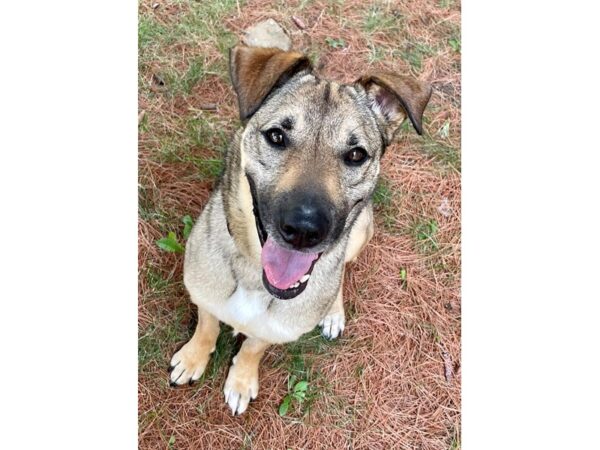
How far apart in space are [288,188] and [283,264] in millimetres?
579

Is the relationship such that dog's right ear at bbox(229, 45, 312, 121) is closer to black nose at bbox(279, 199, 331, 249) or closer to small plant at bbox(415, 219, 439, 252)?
black nose at bbox(279, 199, 331, 249)

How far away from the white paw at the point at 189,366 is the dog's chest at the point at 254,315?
769 millimetres

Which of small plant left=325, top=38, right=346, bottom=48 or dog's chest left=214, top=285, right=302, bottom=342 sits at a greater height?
small plant left=325, top=38, right=346, bottom=48

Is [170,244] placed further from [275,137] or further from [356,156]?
[356,156]

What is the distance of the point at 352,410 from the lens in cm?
480

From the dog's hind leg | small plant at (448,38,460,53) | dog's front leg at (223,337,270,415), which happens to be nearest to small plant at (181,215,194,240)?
the dog's hind leg

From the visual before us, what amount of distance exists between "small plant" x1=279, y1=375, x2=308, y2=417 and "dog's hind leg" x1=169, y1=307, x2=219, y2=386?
71cm

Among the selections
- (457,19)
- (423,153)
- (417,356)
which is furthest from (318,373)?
(457,19)

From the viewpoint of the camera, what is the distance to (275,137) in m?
3.21

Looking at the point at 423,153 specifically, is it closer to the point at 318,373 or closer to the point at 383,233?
the point at 383,233

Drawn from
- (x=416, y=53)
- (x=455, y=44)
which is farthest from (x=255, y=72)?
(x=455, y=44)

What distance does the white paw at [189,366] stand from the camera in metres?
4.58

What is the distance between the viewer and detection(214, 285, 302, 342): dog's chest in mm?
3828

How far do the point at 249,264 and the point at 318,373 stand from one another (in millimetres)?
1590
